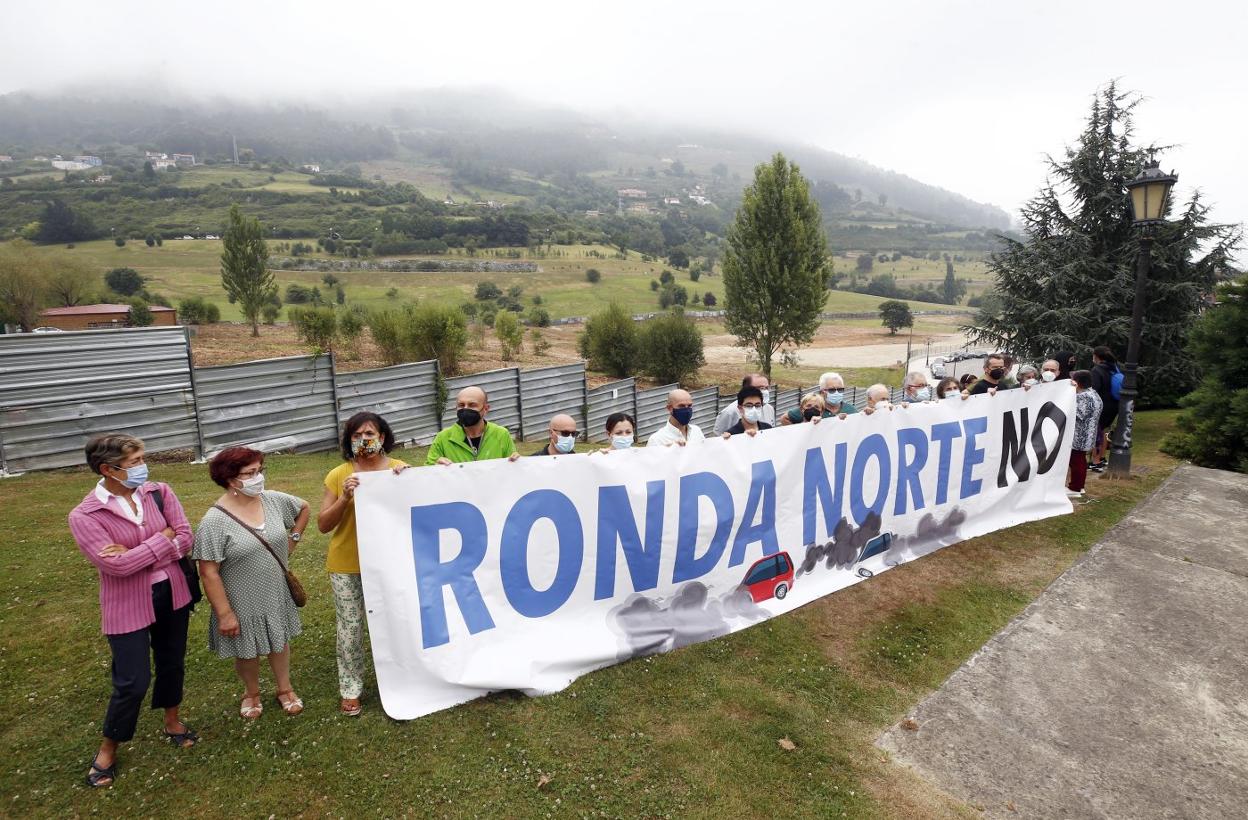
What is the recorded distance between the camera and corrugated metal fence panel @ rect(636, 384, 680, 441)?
739 inches

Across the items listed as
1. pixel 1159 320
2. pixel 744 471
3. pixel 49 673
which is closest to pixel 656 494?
pixel 744 471

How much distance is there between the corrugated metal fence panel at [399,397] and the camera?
13.2m

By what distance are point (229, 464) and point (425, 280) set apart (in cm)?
9773

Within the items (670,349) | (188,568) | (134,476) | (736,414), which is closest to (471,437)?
(188,568)

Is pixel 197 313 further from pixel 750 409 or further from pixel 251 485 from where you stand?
pixel 251 485

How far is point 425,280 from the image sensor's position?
9512 cm

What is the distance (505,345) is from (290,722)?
103 ft

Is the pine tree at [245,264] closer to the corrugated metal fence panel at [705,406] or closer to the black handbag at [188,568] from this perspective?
the corrugated metal fence panel at [705,406]

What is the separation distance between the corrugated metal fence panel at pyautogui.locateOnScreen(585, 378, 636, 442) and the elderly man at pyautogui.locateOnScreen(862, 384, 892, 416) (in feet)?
38.6

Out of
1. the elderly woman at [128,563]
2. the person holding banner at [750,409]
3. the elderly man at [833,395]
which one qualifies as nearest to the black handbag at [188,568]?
the elderly woman at [128,563]

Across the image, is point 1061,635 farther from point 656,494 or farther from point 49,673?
point 49,673

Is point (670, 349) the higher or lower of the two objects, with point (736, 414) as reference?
lower

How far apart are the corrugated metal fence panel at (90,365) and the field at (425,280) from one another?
6059cm

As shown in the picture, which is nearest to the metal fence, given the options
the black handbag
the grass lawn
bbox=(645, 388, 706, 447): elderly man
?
the grass lawn
